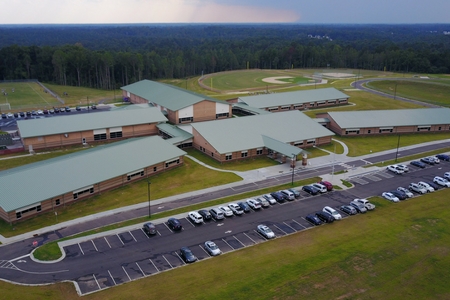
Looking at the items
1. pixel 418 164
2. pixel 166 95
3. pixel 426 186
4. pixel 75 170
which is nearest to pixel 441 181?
pixel 426 186

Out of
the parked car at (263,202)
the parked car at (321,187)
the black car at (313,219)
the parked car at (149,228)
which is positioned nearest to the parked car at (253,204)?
the parked car at (263,202)

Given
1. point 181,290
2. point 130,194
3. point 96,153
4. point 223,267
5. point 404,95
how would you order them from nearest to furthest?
1. point 181,290
2. point 223,267
3. point 130,194
4. point 96,153
5. point 404,95

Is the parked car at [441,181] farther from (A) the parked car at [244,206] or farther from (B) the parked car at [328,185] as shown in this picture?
(A) the parked car at [244,206]

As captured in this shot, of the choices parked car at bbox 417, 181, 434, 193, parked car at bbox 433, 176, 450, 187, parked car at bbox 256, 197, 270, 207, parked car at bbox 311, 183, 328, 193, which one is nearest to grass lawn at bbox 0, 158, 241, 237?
parked car at bbox 256, 197, 270, 207

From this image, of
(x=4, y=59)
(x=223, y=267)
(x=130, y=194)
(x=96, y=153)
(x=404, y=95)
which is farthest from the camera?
(x=4, y=59)

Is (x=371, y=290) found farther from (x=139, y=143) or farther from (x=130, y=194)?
(x=139, y=143)

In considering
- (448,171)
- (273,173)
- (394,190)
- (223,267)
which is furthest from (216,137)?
(448,171)
